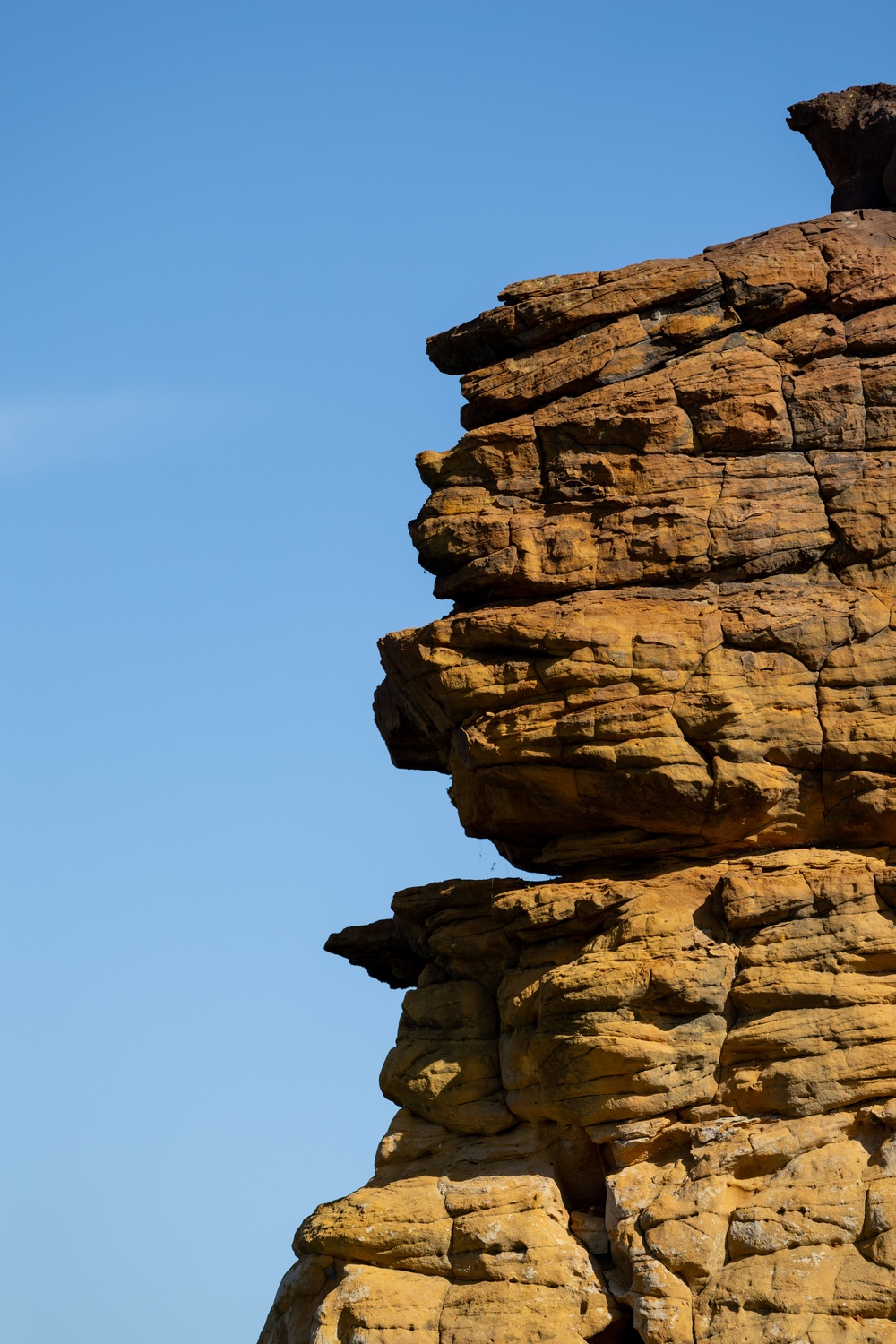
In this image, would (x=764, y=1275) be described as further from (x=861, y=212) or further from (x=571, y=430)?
(x=861, y=212)

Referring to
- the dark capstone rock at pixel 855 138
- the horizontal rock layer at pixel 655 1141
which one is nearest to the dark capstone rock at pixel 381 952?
the horizontal rock layer at pixel 655 1141

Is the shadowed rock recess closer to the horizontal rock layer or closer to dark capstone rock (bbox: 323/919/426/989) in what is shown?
the horizontal rock layer

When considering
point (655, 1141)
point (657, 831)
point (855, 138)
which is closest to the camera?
point (655, 1141)

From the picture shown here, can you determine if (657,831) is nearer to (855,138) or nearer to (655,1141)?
(655,1141)

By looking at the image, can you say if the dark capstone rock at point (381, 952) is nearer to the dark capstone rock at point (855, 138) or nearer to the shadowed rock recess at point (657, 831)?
the shadowed rock recess at point (657, 831)

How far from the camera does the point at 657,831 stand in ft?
112

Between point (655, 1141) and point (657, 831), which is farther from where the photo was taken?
point (657, 831)

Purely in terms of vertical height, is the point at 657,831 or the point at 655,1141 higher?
the point at 657,831

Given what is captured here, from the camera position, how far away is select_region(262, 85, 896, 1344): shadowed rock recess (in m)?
30.8

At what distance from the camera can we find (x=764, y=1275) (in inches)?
1156

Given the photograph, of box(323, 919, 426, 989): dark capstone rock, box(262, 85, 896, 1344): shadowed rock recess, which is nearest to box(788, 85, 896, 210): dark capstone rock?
box(262, 85, 896, 1344): shadowed rock recess

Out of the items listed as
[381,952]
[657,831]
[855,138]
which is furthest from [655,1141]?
[855,138]

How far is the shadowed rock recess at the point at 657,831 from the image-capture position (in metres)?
30.8

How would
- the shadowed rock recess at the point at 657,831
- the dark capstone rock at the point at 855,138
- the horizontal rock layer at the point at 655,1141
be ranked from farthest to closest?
the dark capstone rock at the point at 855,138, the shadowed rock recess at the point at 657,831, the horizontal rock layer at the point at 655,1141
